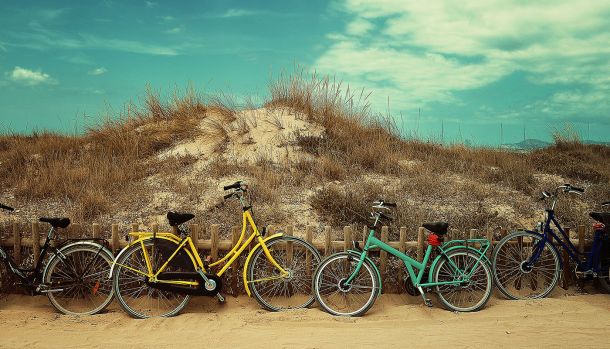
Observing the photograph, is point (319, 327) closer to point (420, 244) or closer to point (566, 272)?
point (420, 244)

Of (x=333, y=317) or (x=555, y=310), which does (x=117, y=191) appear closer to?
(x=333, y=317)

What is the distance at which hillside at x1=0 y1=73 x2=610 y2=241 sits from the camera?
34.4 ft

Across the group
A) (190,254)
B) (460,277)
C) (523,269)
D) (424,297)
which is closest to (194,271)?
(190,254)

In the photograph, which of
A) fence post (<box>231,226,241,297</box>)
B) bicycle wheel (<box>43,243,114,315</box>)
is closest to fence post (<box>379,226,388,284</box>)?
fence post (<box>231,226,241,297</box>)

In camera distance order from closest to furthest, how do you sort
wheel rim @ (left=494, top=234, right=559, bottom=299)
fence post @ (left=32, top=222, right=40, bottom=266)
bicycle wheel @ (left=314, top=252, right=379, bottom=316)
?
1. bicycle wheel @ (left=314, top=252, right=379, bottom=316)
2. fence post @ (left=32, top=222, right=40, bottom=266)
3. wheel rim @ (left=494, top=234, right=559, bottom=299)

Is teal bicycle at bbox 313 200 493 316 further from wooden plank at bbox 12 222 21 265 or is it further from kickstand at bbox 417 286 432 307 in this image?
wooden plank at bbox 12 222 21 265

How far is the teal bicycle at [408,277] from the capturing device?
272 inches

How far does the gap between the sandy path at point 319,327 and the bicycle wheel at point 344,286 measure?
200 mm

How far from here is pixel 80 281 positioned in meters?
7.27

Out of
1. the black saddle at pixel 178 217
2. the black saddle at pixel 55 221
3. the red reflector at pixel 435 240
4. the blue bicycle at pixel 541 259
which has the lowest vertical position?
the blue bicycle at pixel 541 259

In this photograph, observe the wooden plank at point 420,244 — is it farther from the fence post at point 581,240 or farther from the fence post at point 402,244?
the fence post at point 581,240

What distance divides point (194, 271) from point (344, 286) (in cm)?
201

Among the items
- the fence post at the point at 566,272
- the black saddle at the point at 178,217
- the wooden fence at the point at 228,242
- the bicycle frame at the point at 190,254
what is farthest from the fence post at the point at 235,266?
the fence post at the point at 566,272

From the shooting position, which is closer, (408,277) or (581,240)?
(408,277)
